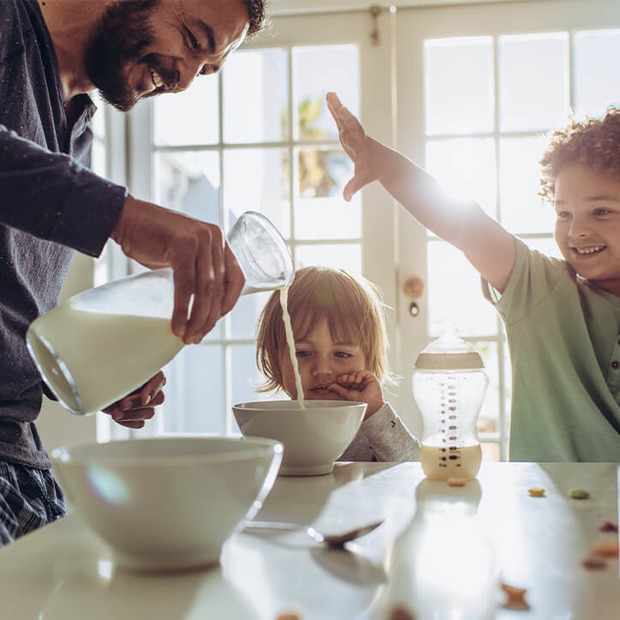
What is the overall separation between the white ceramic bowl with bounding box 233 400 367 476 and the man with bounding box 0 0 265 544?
6.0 inches

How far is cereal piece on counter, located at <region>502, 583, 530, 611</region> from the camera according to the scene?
1.32ft

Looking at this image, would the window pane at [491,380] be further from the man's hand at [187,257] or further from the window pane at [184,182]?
the man's hand at [187,257]

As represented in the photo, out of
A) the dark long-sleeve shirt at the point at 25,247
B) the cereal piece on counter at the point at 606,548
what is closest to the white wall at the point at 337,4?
the dark long-sleeve shirt at the point at 25,247

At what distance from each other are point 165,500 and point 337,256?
1.98m

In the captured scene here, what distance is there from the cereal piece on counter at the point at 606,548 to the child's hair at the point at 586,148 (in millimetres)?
1008

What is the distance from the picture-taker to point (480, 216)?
4.66 feet

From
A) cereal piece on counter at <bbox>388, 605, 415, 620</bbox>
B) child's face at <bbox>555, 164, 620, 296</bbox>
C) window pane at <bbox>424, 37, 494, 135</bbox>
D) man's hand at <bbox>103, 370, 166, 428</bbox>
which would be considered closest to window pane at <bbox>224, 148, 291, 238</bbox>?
window pane at <bbox>424, 37, 494, 135</bbox>

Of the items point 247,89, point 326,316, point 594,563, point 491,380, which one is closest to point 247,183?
point 247,89

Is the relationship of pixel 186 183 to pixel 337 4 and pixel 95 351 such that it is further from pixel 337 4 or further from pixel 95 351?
pixel 95 351

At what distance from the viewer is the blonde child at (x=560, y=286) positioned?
1.34 meters

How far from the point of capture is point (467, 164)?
2.36 meters

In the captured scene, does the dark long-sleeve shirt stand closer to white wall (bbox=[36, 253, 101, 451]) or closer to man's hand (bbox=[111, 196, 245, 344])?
man's hand (bbox=[111, 196, 245, 344])

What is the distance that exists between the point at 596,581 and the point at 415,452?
2.50ft

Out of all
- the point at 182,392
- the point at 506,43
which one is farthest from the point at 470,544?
the point at 182,392
